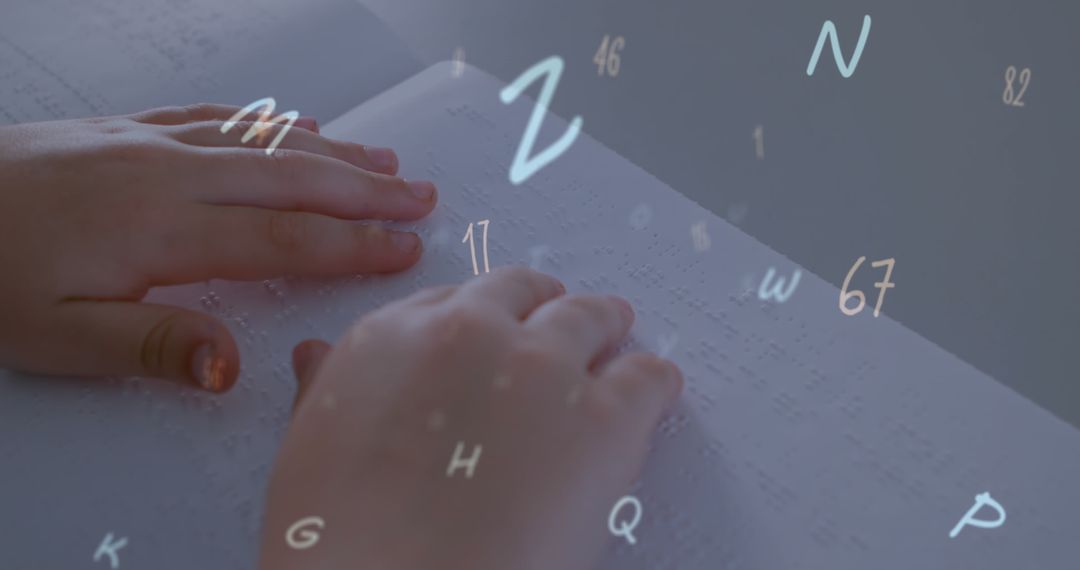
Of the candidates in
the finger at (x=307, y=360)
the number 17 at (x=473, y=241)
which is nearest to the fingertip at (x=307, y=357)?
the finger at (x=307, y=360)

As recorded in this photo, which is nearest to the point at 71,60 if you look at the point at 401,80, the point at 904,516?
the point at 401,80

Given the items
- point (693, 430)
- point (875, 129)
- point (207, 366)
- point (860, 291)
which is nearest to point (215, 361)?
point (207, 366)

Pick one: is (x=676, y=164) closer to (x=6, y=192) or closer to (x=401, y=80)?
(x=401, y=80)

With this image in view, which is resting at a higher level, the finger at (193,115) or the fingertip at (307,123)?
the fingertip at (307,123)

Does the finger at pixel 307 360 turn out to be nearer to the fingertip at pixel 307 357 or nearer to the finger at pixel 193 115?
the fingertip at pixel 307 357

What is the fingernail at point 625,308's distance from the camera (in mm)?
427

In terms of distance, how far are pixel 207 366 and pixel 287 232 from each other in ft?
0.27

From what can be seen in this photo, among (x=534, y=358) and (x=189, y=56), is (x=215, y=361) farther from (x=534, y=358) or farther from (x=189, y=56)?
(x=189, y=56)

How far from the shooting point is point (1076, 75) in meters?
0.63

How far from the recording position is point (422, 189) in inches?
19.7

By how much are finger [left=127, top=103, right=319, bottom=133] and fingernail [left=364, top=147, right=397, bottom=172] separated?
0.17 feet

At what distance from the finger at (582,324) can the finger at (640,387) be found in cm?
1

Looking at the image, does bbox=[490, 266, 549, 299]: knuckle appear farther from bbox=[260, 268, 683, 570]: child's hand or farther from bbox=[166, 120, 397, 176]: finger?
bbox=[166, 120, 397, 176]: finger

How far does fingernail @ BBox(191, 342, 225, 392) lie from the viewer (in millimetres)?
396
